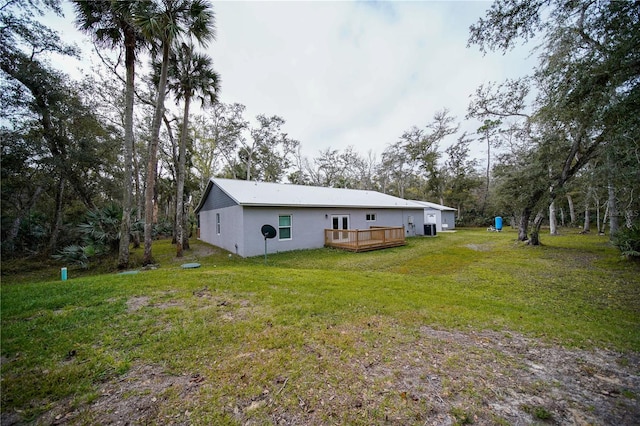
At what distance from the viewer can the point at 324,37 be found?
32.2 feet

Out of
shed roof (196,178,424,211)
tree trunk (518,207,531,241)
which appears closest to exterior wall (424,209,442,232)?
shed roof (196,178,424,211)

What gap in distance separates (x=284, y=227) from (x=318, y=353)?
350 inches

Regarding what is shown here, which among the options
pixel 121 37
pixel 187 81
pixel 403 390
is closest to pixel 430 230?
pixel 403 390

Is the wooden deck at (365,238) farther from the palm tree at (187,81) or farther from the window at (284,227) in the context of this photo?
the palm tree at (187,81)

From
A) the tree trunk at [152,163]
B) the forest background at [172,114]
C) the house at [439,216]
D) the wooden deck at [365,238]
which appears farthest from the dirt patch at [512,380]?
the house at [439,216]

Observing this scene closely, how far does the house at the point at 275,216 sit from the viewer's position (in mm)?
10531

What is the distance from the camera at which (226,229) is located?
1207 cm

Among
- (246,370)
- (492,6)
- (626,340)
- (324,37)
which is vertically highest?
(324,37)

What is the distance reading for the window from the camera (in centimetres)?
1140

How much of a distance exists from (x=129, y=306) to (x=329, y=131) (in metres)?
29.0

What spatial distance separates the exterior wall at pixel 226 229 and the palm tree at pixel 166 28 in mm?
3294

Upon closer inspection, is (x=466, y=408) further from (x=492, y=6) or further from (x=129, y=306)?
(x=492, y=6)

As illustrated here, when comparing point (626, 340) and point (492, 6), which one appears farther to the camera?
point (492, 6)

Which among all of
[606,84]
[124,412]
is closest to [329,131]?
[606,84]
